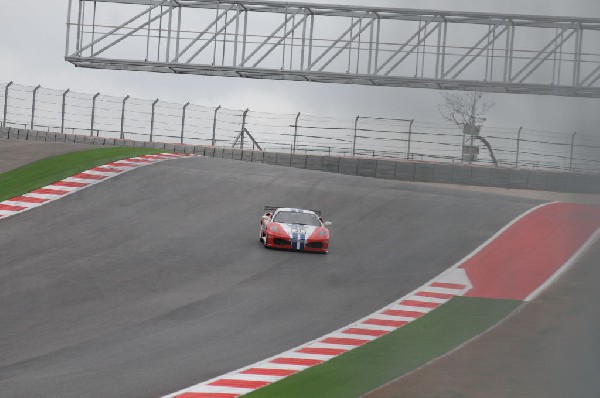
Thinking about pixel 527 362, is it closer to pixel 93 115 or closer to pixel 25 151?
pixel 25 151

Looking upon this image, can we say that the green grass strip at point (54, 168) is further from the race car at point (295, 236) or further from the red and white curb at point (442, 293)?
the red and white curb at point (442, 293)

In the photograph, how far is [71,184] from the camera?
30.4 meters

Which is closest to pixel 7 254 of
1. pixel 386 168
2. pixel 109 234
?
pixel 109 234

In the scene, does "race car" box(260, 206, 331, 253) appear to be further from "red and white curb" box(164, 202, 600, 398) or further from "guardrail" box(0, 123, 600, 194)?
"guardrail" box(0, 123, 600, 194)

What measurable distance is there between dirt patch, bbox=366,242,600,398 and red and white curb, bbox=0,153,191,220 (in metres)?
13.5

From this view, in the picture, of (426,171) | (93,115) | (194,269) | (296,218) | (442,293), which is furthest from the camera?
(93,115)

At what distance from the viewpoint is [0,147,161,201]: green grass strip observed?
30266mm

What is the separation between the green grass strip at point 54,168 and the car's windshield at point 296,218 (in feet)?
25.0

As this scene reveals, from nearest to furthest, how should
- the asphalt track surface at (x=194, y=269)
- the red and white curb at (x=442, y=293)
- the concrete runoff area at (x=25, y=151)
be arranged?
1. the red and white curb at (x=442, y=293)
2. the asphalt track surface at (x=194, y=269)
3. the concrete runoff area at (x=25, y=151)

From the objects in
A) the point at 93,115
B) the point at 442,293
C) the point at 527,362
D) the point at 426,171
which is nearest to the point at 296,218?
the point at 442,293

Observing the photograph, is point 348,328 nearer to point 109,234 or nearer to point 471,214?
point 109,234

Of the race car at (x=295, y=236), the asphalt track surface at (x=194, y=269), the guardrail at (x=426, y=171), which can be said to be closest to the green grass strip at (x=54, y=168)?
the asphalt track surface at (x=194, y=269)

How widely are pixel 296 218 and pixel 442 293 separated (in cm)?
551

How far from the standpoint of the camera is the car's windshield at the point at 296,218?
82.7 feet
